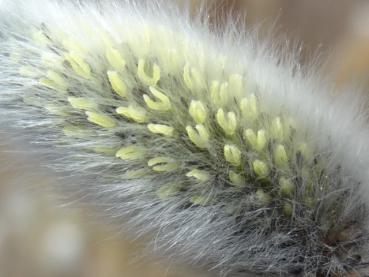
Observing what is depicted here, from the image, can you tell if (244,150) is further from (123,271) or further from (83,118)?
(123,271)

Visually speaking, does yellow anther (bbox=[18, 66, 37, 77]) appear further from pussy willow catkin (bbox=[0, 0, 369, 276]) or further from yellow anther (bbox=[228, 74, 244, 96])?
yellow anther (bbox=[228, 74, 244, 96])

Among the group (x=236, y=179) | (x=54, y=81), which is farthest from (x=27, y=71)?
(x=236, y=179)

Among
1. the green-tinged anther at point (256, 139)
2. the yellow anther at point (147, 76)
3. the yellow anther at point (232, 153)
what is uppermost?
the yellow anther at point (147, 76)

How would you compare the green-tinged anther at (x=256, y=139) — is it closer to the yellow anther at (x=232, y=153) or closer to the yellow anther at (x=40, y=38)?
the yellow anther at (x=232, y=153)

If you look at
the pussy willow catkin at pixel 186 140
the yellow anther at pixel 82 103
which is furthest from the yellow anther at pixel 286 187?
the yellow anther at pixel 82 103

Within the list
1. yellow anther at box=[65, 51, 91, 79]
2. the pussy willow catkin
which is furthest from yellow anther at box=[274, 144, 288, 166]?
yellow anther at box=[65, 51, 91, 79]

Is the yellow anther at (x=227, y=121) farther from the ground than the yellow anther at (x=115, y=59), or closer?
closer

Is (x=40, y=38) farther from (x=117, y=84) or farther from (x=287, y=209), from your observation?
(x=287, y=209)
